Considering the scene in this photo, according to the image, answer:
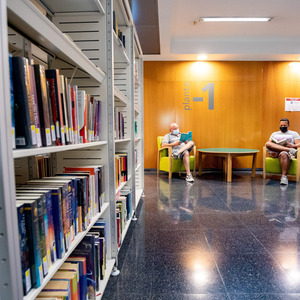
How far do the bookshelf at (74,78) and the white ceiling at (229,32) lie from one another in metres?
2.07

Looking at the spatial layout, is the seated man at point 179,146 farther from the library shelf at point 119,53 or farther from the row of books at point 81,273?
the row of books at point 81,273

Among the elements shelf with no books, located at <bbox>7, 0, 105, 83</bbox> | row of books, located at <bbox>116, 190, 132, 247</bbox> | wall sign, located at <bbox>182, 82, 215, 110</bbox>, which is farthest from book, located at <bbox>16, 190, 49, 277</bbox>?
wall sign, located at <bbox>182, 82, 215, 110</bbox>

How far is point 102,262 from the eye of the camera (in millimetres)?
1355

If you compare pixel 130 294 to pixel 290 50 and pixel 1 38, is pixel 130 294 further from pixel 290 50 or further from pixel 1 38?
pixel 290 50

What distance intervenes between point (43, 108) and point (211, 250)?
170cm

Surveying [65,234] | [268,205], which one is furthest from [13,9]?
[268,205]

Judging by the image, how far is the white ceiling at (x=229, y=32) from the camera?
12.3 feet

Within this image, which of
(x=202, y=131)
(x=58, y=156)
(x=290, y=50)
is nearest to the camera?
(x=58, y=156)

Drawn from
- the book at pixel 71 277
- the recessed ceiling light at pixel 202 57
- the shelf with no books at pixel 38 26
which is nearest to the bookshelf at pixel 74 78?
the shelf with no books at pixel 38 26

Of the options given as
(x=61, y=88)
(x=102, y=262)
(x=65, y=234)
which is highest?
(x=61, y=88)

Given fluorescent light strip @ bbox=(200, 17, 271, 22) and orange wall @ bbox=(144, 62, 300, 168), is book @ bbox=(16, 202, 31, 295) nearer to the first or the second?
fluorescent light strip @ bbox=(200, 17, 271, 22)

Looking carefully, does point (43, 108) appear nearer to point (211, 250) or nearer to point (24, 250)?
point (24, 250)

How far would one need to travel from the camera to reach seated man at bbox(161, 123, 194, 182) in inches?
188

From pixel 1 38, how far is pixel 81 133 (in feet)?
2.23
